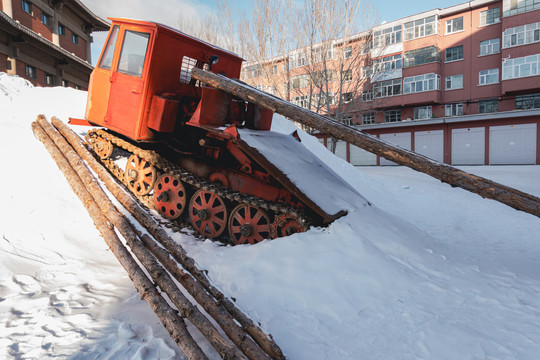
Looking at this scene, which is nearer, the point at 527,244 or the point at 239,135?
the point at 239,135

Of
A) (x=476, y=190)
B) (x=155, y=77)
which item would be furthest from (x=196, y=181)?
(x=476, y=190)

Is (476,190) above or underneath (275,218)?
above

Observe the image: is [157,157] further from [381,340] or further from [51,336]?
[381,340]

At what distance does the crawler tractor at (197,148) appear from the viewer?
15.4ft

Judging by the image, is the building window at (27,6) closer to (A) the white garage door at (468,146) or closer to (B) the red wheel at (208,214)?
(B) the red wheel at (208,214)

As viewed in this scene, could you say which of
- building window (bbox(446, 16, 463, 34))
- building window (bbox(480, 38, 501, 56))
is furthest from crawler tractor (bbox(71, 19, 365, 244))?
building window (bbox(446, 16, 463, 34))

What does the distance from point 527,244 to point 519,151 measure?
2245cm

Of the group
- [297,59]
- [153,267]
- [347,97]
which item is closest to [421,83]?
[347,97]

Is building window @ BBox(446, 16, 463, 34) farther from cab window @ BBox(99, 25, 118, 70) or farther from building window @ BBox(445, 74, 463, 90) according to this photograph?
cab window @ BBox(99, 25, 118, 70)

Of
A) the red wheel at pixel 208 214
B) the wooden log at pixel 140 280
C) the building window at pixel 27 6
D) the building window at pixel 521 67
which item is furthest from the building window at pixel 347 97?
the building window at pixel 27 6

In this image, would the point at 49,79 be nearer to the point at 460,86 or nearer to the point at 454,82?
the point at 454,82

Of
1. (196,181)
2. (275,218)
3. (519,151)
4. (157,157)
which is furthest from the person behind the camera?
(519,151)

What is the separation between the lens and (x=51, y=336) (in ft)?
Answer: 8.17

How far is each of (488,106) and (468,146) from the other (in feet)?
15.5
